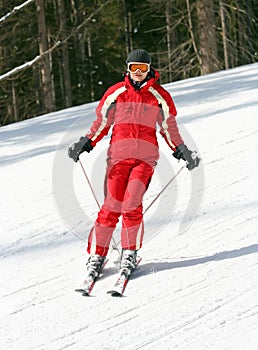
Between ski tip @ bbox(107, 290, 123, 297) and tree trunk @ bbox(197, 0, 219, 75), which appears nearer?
ski tip @ bbox(107, 290, 123, 297)


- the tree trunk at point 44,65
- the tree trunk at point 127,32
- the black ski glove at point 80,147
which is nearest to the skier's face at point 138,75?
the black ski glove at point 80,147

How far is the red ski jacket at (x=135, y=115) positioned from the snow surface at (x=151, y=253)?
0.85 metres

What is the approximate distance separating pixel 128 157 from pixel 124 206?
1.19 ft

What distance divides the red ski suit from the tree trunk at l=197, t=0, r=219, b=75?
1122cm

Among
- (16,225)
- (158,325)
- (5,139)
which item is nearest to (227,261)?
(158,325)

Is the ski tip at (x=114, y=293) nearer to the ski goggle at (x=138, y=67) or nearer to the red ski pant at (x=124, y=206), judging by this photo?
the red ski pant at (x=124, y=206)

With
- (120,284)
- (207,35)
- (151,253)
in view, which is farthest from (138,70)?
(207,35)

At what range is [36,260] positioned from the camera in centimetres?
467

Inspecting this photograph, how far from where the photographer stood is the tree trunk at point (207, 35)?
15086mm

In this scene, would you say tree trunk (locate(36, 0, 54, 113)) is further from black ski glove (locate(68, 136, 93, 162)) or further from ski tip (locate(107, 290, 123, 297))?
ski tip (locate(107, 290, 123, 297))

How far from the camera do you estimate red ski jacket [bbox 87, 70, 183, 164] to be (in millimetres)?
4324

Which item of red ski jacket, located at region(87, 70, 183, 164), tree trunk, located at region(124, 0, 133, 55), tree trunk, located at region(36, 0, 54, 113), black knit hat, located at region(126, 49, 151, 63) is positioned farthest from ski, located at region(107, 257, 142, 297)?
tree trunk, located at region(124, 0, 133, 55)

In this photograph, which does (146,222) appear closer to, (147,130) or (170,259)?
(170,259)

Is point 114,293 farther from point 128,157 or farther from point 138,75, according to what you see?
point 138,75
